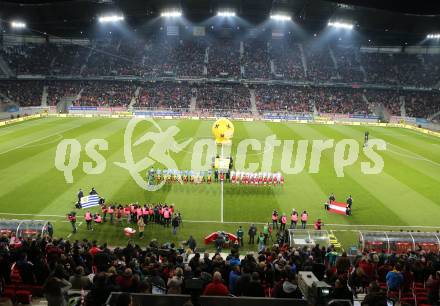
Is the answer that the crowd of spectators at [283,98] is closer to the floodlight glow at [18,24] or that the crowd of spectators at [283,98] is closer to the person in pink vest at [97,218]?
the floodlight glow at [18,24]

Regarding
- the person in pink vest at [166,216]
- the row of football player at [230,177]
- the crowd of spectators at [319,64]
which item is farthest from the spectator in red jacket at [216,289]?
the crowd of spectators at [319,64]

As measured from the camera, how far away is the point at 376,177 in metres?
31.8

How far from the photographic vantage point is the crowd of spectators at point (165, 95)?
245 ft

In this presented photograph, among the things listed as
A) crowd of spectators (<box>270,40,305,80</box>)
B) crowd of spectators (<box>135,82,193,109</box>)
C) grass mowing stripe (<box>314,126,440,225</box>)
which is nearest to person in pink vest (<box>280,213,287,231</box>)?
grass mowing stripe (<box>314,126,440,225</box>)

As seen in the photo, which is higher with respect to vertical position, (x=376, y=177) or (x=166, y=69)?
(x=166, y=69)

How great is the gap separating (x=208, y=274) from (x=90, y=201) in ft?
48.9

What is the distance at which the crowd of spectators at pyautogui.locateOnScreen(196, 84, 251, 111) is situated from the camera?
75.0 metres

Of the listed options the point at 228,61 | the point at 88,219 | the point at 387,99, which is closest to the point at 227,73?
the point at 228,61

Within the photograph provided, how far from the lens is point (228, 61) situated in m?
85.9

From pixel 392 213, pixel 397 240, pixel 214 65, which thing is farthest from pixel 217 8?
pixel 397 240

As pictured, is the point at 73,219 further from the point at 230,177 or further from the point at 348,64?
the point at 348,64

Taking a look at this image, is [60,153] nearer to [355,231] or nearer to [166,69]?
[355,231]

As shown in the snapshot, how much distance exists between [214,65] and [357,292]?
75.2 meters

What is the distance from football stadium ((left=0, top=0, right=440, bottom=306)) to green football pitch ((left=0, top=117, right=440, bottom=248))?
175 mm
